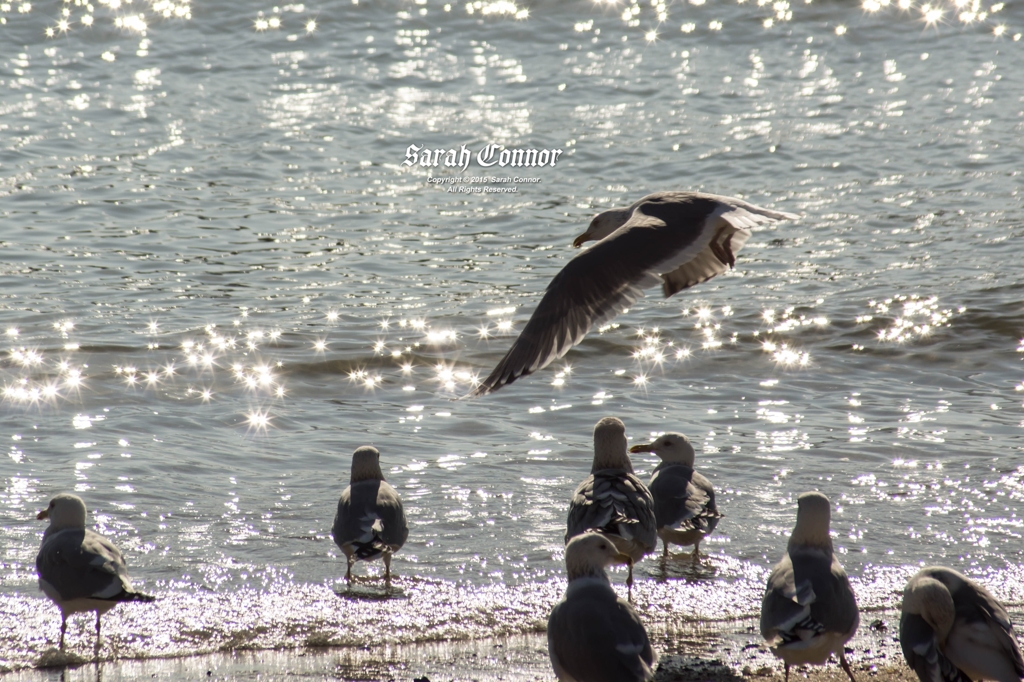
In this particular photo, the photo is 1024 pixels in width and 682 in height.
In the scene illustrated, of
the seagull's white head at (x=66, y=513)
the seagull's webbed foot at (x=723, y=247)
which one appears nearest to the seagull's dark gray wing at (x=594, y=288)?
the seagull's webbed foot at (x=723, y=247)

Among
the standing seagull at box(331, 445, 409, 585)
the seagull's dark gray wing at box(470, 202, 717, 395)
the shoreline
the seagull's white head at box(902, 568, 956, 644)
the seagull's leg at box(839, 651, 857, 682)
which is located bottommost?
the shoreline

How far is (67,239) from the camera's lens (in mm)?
14156

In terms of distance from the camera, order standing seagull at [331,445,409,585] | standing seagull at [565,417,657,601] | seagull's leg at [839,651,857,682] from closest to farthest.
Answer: seagull's leg at [839,651,857,682] → standing seagull at [565,417,657,601] → standing seagull at [331,445,409,585]

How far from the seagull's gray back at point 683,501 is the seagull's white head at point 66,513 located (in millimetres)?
3096

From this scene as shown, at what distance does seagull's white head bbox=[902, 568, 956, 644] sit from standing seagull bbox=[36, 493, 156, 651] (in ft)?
11.1

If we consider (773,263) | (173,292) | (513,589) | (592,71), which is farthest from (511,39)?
(513,589)

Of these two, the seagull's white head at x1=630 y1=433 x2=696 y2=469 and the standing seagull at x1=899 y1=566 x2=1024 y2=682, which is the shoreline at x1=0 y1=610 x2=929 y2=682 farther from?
the seagull's white head at x1=630 y1=433 x2=696 y2=469

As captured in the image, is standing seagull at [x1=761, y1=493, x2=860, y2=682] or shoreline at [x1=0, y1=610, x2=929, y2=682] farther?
shoreline at [x1=0, y1=610, x2=929, y2=682]

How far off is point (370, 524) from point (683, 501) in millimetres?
1760

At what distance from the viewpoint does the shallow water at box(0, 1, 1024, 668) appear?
21.8 feet

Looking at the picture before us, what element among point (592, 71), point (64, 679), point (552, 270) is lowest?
point (64, 679)

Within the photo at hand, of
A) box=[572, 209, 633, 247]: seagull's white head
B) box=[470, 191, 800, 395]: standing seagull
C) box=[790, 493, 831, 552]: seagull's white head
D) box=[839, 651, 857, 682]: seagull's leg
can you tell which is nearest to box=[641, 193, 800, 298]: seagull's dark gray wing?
box=[470, 191, 800, 395]: standing seagull

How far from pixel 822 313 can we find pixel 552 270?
10.1ft

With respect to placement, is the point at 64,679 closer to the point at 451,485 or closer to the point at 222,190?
the point at 451,485
